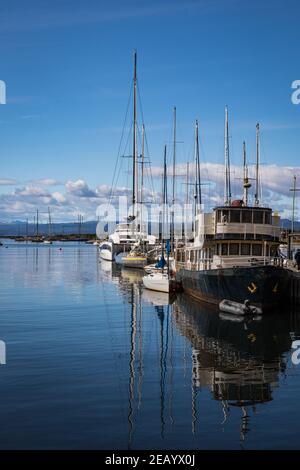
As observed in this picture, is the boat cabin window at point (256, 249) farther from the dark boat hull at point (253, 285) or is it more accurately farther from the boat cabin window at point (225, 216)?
the dark boat hull at point (253, 285)

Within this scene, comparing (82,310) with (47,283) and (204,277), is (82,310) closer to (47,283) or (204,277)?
(204,277)

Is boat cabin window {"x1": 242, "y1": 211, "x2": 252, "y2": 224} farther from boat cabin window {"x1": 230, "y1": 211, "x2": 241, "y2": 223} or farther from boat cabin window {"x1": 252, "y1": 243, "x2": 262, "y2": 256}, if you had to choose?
boat cabin window {"x1": 252, "y1": 243, "x2": 262, "y2": 256}

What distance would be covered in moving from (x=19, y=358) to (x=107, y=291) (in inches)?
1152

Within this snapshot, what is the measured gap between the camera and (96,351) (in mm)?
24875

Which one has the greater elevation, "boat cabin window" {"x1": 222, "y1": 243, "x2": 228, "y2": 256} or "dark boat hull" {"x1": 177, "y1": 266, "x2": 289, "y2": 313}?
"boat cabin window" {"x1": 222, "y1": 243, "x2": 228, "y2": 256}

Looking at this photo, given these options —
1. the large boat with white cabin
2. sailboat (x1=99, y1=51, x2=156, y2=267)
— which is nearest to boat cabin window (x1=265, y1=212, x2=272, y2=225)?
Result: the large boat with white cabin

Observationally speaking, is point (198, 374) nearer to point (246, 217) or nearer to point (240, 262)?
point (240, 262)

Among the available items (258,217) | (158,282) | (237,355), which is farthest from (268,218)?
(237,355)

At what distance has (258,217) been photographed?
39.1 metres

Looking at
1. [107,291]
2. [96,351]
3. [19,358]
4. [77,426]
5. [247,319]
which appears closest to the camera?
[77,426]

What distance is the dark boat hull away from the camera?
1359 inches

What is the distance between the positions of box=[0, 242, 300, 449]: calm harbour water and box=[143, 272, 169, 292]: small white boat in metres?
11.7

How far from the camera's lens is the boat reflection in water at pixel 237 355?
18406 mm
